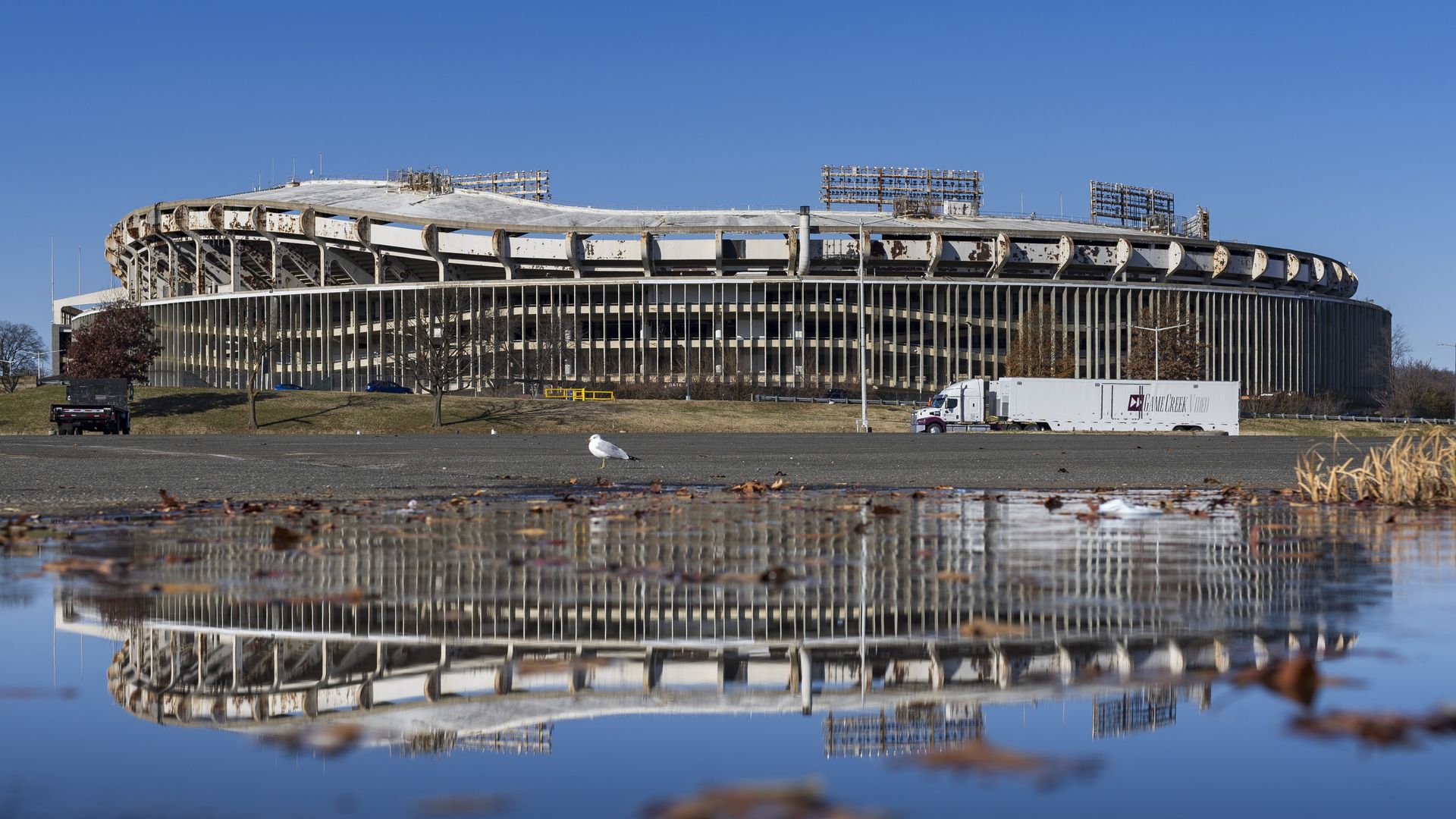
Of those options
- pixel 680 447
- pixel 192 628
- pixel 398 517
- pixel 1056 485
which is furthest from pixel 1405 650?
pixel 680 447

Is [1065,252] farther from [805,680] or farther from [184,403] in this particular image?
[805,680]

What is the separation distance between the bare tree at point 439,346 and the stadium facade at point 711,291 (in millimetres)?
1139

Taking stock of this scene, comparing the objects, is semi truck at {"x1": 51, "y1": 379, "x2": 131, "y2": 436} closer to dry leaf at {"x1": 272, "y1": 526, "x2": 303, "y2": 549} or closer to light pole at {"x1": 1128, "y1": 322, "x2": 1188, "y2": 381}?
dry leaf at {"x1": 272, "y1": 526, "x2": 303, "y2": 549}

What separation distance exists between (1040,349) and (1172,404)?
A: 29.6m

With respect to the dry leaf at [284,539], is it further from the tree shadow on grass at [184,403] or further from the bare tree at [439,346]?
the tree shadow on grass at [184,403]

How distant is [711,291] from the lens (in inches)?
4254

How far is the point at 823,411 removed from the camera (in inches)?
2904

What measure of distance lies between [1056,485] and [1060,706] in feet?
44.1

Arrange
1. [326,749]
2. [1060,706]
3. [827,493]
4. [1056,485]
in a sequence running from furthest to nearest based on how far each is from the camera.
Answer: [1056,485] → [827,493] → [1060,706] → [326,749]

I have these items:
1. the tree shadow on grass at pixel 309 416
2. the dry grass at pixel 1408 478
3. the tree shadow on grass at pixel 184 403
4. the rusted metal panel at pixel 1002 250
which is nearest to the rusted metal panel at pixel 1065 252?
the rusted metal panel at pixel 1002 250

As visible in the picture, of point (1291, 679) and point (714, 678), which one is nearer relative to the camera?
point (1291, 679)

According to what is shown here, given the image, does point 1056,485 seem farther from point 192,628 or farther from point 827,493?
point 192,628

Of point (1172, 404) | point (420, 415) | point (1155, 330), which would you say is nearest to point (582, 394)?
point (420, 415)

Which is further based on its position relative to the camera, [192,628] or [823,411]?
[823,411]
